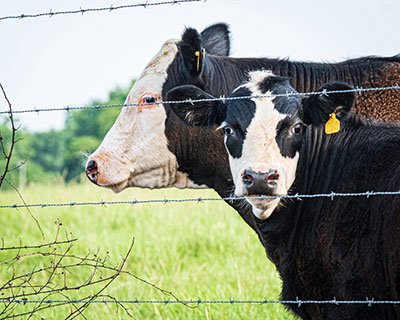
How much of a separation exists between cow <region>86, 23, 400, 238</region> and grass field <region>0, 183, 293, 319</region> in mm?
1040

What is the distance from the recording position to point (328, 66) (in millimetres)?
7141

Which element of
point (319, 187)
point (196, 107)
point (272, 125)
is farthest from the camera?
point (196, 107)

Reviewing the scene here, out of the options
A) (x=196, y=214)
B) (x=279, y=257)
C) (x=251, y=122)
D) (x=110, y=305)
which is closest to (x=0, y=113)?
(x=251, y=122)

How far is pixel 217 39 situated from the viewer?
830 centimetres

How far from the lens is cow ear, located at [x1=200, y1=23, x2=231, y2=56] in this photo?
8.23 m

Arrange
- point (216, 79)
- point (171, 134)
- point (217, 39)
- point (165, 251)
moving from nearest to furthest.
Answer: point (216, 79), point (171, 134), point (217, 39), point (165, 251)

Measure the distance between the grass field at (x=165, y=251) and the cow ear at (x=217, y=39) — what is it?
1481 mm

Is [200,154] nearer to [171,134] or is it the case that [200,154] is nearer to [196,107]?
[171,134]

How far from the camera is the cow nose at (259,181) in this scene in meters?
5.28

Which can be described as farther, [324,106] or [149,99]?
[149,99]

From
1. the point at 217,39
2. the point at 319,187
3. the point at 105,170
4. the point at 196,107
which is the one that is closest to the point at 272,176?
the point at 319,187

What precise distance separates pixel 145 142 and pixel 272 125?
2.01 m

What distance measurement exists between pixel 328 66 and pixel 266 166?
2008 mm

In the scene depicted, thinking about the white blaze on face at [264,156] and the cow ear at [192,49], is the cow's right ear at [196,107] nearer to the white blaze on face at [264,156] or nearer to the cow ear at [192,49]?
the white blaze on face at [264,156]
